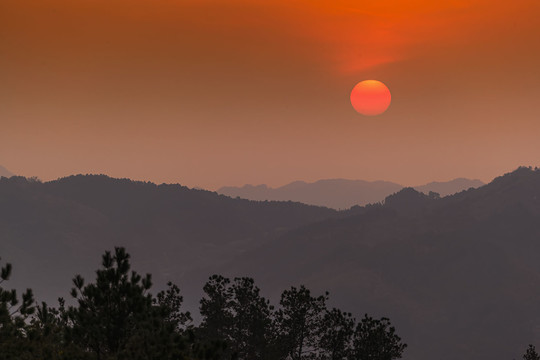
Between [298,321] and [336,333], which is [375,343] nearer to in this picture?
[336,333]

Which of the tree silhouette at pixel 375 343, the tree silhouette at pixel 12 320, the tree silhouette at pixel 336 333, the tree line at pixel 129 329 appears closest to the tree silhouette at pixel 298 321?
the tree line at pixel 129 329

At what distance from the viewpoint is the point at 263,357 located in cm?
7281

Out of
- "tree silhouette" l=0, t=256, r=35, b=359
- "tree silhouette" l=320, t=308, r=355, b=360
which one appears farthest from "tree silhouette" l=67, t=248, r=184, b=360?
"tree silhouette" l=320, t=308, r=355, b=360

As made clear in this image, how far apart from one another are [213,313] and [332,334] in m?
15.8

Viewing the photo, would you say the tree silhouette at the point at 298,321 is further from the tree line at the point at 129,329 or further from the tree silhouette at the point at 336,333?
the tree silhouette at the point at 336,333

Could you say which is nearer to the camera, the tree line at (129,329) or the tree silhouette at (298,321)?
the tree line at (129,329)

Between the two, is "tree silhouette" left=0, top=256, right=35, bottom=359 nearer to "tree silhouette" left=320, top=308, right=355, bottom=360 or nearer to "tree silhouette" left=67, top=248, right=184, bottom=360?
"tree silhouette" left=67, top=248, right=184, bottom=360

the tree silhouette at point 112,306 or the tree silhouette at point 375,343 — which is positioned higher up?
the tree silhouette at point 112,306

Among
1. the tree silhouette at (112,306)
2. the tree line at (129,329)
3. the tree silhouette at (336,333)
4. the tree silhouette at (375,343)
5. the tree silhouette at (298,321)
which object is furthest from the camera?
the tree silhouette at (298,321)

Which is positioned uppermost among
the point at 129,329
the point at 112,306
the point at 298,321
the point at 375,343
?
the point at 298,321

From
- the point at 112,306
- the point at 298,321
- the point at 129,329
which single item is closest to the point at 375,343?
the point at 298,321

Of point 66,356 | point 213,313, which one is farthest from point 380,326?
point 66,356

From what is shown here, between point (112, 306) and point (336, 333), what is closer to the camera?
point (112, 306)

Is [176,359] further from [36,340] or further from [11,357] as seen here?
[36,340]
